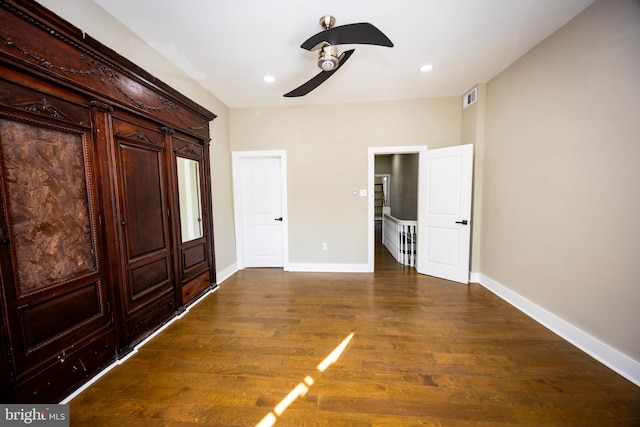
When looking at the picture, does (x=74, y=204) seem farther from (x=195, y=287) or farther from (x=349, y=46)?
(x=349, y=46)

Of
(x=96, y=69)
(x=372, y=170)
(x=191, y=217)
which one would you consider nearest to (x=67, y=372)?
(x=191, y=217)

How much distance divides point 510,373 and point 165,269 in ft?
10.5

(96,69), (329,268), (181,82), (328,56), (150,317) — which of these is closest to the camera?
(96,69)

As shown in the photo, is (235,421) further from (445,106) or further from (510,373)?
(445,106)

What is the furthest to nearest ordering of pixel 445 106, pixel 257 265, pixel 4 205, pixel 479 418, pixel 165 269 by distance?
pixel 257 265 → pixel 445 106 → pixel 165 269 → pixel 479 418 → pixel 4 205

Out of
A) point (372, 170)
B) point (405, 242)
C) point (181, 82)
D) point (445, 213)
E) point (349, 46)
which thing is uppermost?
point (349, 46)

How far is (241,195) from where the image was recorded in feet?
13.0

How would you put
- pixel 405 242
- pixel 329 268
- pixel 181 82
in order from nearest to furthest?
pixel 181 82 → pixel 329 268 → pixel 405 242

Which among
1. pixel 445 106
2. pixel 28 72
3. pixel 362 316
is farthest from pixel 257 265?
pixel 445 106

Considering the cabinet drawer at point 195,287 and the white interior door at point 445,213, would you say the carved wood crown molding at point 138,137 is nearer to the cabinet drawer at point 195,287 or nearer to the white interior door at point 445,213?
the cabinet drawer at point 195,287

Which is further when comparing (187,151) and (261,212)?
(261,212)

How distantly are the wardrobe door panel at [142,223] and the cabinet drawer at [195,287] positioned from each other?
0.22 m

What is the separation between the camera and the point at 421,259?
3697mm

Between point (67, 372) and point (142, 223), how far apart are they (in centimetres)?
114
